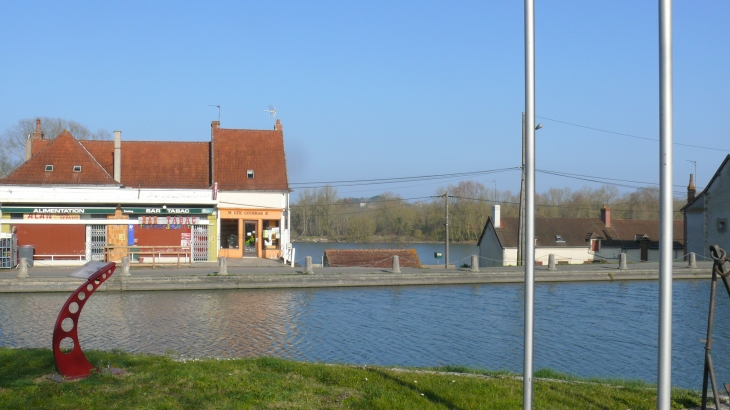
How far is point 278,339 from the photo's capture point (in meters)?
15.9

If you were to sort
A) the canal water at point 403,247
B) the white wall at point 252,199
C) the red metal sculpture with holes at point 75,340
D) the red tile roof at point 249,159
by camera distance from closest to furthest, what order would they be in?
the red metal sculpture with holes at point 75,340
the white wall at point 252,199
the red tile roof at point 249,159
the canal water at point 403,247

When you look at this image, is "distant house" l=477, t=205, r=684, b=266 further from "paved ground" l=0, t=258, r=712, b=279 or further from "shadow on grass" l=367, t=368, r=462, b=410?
"shadow on grass" l=367, t=368, r=462, b=410

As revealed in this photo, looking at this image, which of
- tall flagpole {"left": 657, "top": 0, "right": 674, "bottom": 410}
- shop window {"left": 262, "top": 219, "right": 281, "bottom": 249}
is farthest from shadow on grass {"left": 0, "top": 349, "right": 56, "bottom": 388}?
shop window {"left": 262, "top": 219, "right": 281, "bottom": 249}

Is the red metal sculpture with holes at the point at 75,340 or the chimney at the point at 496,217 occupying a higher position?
the chimney at the point at 496,217

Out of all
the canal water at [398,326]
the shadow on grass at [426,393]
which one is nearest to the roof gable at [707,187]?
the canal water at [398,326]

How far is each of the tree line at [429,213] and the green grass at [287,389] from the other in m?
65.9

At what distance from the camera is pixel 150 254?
115ft

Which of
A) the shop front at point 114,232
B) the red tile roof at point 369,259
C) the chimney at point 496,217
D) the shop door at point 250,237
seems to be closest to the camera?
the shop front at point 114,232

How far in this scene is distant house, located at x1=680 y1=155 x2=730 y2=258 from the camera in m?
43.2

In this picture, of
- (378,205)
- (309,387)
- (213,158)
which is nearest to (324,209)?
(378,205)

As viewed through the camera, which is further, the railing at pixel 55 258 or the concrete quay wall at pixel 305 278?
the railing at pixel 55 258

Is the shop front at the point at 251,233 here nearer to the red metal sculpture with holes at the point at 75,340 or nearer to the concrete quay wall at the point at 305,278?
the concrete quay wall at the point at 305,278

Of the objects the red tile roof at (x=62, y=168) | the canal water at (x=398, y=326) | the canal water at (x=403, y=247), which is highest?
the red tile roof at (x=62, y=168)

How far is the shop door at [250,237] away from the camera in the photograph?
3872 centimetres
